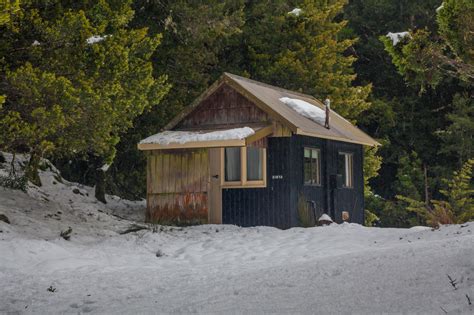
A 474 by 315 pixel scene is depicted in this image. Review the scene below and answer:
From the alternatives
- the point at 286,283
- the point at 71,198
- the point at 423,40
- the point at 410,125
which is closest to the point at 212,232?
the point at 71,198

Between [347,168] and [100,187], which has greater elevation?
[347,168]

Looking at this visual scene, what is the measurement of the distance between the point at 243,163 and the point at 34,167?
5616mm

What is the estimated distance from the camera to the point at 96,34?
1350cm

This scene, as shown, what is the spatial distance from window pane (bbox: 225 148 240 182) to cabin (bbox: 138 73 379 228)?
28 mm

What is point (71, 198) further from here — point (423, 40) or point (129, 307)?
point (129, 307)

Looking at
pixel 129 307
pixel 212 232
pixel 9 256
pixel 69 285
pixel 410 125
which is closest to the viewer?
pixel 129 307

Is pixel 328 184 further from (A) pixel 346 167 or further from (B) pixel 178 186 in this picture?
(B) pixel 178 186

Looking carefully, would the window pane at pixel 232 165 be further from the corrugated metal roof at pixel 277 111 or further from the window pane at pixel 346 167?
the window pane at pixel 346 167

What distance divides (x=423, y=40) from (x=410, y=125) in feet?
76.3

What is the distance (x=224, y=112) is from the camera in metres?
19.8

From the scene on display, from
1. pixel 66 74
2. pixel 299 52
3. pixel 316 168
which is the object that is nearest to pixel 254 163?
pixel 316 168

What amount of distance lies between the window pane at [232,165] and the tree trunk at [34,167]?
5140mm

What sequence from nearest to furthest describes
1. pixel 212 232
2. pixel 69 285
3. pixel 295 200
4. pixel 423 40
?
pixel 69 285 → pixel 423 40 → pixel 212 232 → pixel 295 200

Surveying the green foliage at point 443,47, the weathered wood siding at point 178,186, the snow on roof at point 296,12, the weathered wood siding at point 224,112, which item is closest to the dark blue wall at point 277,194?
the weathered wood siding at point 178,186
